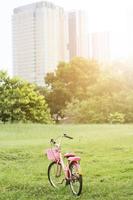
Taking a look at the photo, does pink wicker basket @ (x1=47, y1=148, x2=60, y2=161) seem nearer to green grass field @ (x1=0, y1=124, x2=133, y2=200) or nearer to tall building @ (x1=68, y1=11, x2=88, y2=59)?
green grass field @ (x1=0, y1=124, x2=133, y2=200)

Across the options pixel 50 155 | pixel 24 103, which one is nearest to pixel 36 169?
pixel 50 155

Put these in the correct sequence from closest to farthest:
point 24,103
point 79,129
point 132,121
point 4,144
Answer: point 4,144, point 79,129, point 24,103, point 132,121

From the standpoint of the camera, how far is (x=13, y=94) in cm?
3531

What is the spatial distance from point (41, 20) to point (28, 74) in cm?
849

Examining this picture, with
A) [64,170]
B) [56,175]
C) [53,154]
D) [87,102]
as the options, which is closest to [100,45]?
[87,102]

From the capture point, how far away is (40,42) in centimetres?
8006

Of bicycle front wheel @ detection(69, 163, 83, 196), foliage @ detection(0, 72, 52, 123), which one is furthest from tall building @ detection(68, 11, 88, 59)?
bicycle front wheel @ detection(69, 163, 83, 196)

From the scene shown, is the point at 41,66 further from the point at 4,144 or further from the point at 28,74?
the point at 4,144

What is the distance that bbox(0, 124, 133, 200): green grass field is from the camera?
32.1 ft

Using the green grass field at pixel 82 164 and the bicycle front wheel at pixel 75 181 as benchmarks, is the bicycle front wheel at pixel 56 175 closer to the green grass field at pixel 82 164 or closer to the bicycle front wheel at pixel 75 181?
the green grass field at pixel 82 164

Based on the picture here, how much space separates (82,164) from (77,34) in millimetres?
64467

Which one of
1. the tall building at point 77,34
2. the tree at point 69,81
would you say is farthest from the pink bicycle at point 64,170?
the tall building at point 77,34

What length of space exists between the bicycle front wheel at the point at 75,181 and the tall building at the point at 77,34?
67.5 meters

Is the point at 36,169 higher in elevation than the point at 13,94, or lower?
lower
